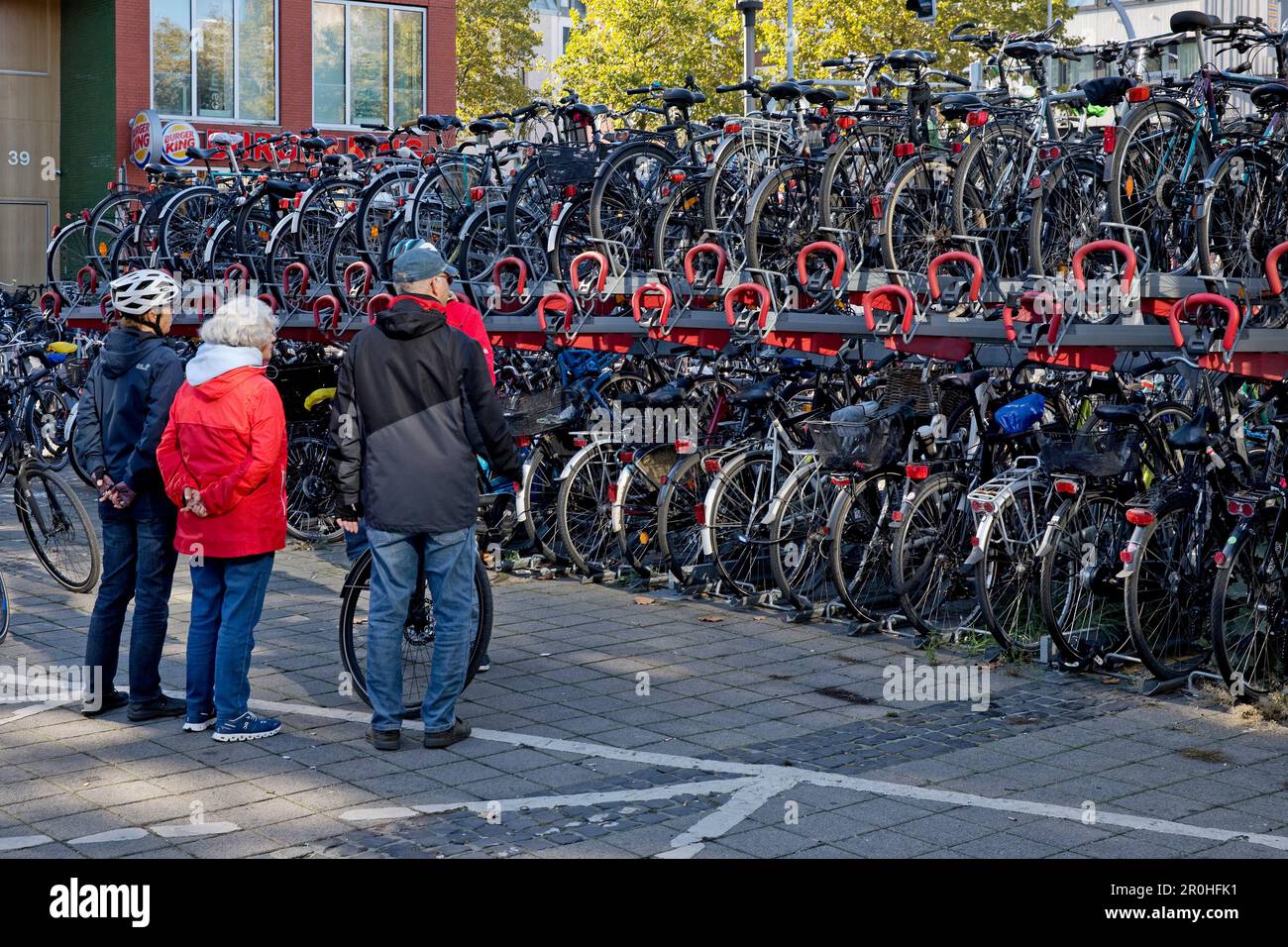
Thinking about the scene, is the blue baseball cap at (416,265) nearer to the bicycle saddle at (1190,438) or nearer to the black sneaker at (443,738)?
the black sneaker at (443,738)

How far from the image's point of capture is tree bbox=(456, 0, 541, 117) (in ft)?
159

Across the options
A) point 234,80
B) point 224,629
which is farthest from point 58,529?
point 234,80

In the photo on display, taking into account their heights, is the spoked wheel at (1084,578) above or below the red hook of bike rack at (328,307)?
below

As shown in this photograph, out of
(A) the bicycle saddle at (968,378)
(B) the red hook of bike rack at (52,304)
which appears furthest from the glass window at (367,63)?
(A) the bicycle saddle at (968,378)

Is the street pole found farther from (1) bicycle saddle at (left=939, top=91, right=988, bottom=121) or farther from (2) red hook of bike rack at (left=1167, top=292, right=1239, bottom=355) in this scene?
(2) red hook of bike rack at (left=1167, top=292, right=1239, bottom=355)

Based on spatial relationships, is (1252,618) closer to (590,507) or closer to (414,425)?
(414,425)

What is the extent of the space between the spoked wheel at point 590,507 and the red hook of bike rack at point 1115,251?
3.62 meters

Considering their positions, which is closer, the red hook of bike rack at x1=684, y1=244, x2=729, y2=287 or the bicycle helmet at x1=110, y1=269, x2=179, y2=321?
the bicycle helmet at x1=110, y1=269, x2=179, y2=321

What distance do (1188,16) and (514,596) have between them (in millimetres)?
4706

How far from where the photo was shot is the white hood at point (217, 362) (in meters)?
6.23

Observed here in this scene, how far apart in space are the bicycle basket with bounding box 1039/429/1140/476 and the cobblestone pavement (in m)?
0.96

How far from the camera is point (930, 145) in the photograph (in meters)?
8.44

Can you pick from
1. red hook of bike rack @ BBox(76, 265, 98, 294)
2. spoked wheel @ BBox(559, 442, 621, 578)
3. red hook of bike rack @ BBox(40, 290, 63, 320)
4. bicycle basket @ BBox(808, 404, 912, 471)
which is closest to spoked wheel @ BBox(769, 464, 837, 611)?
bicycle basket @ BBox(808, 404, 912, 471)

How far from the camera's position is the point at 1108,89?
7.28m
